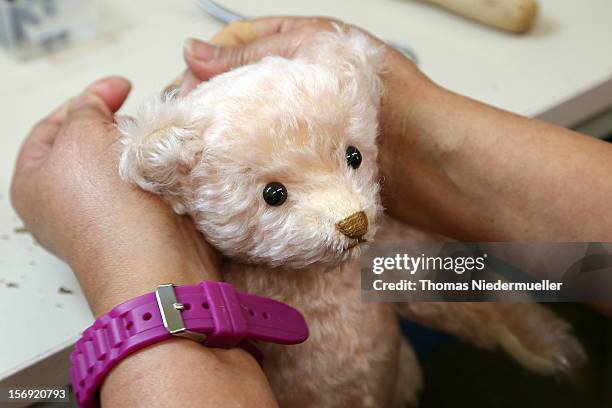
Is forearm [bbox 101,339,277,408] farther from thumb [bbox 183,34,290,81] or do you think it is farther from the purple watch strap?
thumb [bbox 183,34,290,81]

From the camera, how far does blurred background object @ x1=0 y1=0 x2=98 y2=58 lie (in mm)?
729

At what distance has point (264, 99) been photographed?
0.40 m

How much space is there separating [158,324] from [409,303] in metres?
0.20

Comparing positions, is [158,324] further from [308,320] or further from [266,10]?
[266,10]

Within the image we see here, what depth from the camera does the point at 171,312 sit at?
0.40 metres

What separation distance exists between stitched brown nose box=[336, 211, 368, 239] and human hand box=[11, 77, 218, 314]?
0.11m

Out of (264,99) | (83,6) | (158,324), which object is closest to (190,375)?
(158,324)

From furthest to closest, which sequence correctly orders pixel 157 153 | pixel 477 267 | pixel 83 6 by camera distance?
pixel 83 6, pixel 477 267, pixel 157 153

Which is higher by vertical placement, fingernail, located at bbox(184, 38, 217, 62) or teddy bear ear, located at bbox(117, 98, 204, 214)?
fingernail, located at bbox(184, 38, 217, 62)

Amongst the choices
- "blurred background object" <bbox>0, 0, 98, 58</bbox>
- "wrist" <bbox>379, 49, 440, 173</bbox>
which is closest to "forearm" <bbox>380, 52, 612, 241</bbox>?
"wrist" <bbox>379, 49, 440, 173</bbox>

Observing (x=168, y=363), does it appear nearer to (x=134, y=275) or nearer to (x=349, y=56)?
(x=134, y=275)

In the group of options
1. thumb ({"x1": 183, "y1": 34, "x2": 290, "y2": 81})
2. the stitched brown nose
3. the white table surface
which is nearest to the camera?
the stitched brown nose

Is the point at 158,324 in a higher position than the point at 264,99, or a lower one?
lower

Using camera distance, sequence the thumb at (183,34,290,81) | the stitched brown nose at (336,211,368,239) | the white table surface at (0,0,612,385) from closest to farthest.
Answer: the stitched brown nose at (336,211,368,239), the thumb at (183,34,290,81), the white table surface at (0,0,612,385)
